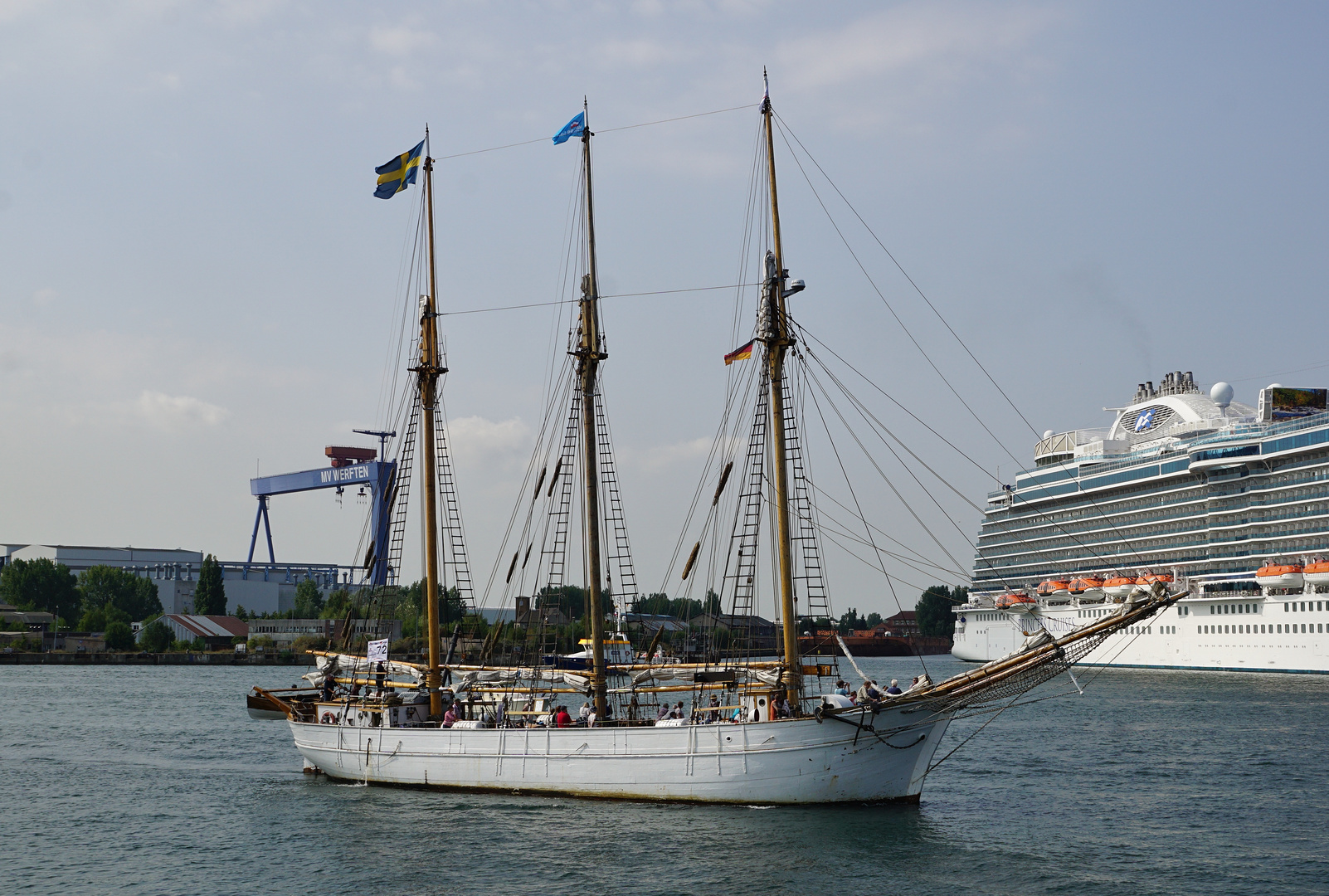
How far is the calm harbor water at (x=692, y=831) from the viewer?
21.0m

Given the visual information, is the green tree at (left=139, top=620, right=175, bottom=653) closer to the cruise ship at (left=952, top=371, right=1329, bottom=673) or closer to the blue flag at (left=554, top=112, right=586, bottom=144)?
the cruise ship at (left=952, top=371, right=1329, bottom=673)

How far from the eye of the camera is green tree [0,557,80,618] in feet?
427

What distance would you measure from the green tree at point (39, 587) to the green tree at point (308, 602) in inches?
960

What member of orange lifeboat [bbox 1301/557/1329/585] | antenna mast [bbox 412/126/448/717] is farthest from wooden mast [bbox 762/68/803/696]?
orange lifeboat [bbox 1301/557/1329/585]

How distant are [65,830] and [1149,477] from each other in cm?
8103

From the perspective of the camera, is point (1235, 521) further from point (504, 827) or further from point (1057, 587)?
point (504, 827)

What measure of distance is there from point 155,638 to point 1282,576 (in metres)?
101

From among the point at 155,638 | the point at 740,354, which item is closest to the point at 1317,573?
the point at 740,354

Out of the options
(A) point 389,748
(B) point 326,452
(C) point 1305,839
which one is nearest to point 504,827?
(A) point 389,748

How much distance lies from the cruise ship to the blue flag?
41.8 m

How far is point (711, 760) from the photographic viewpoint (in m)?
25.5

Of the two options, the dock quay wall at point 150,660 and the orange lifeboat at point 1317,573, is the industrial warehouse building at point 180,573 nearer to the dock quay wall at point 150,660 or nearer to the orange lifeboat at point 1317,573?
the dock quay wall at point 150,660

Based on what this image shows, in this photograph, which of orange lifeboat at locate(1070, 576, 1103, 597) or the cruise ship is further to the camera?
orange lifeboat at locate(1070, 576, 1103, 597)

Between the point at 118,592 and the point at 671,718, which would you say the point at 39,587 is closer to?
the point at 118,592
